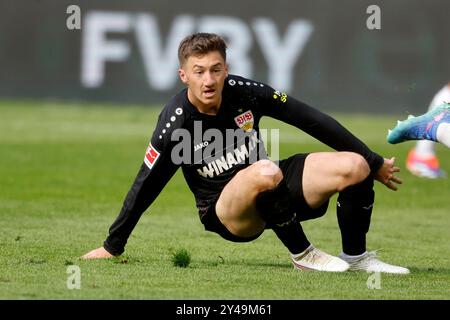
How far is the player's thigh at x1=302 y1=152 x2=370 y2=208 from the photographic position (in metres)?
6.18

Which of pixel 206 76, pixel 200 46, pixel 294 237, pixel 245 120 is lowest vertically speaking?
pixel 294 237

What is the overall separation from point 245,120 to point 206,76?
17.2 inches

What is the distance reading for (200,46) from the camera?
6.20m

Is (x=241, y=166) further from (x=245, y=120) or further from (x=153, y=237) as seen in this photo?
(x=153, y=237)

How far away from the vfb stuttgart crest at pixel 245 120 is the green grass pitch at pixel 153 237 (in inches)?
36.3

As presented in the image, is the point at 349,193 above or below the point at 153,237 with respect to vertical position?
above

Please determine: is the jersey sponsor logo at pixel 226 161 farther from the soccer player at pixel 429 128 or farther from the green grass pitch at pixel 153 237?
the soccer player at pixel 429 128

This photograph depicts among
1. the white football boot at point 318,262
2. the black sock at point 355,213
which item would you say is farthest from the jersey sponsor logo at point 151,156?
the black sock at point 355,213

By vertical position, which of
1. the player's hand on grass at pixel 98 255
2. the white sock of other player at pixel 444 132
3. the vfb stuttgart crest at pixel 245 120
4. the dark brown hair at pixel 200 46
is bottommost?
the player's hand on grass at pixel 98 255

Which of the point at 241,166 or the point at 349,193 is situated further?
the point at 241,166

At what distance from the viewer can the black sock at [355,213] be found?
6.34 metres

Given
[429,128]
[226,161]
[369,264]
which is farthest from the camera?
[429,128]

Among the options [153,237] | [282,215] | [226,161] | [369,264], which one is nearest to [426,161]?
[153,237]

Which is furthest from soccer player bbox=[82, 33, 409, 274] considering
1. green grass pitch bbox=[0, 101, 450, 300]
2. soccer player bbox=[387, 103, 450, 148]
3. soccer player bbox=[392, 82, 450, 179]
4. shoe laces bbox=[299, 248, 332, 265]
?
soccer player bbox=[392, 82, 450, 179]
